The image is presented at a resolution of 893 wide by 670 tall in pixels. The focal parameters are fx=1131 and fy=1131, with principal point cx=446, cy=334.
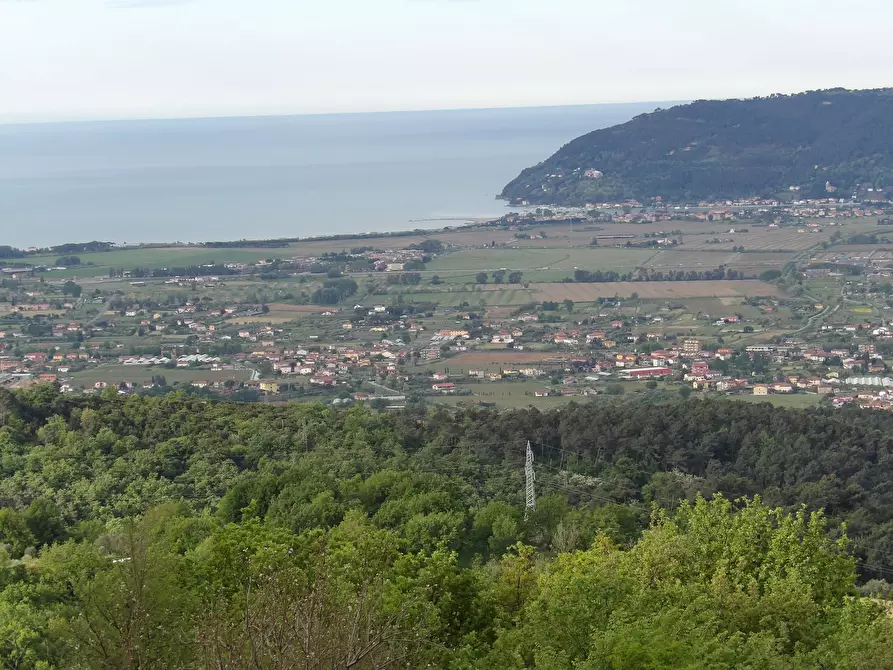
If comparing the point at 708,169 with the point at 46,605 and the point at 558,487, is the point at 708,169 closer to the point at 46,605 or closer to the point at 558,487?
the point at 558,487

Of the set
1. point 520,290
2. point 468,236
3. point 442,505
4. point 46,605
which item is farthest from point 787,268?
point 46,605

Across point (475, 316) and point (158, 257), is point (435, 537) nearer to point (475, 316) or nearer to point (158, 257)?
point (475, 316)

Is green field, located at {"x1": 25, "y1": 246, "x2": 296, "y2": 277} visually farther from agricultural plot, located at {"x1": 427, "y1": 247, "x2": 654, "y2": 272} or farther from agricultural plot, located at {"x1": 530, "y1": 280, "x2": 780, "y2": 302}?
agricultural plot, located at {"x1": 530, "y1": 280, "x2": 780, "y2": 302}

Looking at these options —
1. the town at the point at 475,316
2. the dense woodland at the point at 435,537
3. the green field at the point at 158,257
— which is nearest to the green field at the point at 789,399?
the town at the point at 475,316

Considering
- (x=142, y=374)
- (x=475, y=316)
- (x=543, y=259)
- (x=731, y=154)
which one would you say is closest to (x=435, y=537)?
(x=142, y=374)

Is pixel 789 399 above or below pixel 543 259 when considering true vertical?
below
